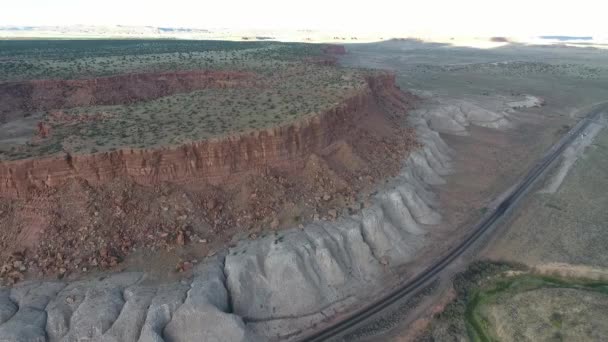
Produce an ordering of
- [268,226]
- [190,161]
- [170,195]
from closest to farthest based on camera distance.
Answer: [170,195], [190,161], [268,226]

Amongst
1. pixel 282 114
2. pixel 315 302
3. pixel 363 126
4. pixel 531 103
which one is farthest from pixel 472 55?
pixel 315 302

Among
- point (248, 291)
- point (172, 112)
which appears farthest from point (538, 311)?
point (172, 112)

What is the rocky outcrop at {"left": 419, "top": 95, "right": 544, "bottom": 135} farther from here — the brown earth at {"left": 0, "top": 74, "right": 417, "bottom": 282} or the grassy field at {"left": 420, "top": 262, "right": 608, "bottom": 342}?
the grassy field at {"left": 420, "top": 262, "right": 608, "bottom": 342}

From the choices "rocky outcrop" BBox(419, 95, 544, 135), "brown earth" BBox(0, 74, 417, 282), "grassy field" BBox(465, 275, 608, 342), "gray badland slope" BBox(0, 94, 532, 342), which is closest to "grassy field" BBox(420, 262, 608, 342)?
"grassy field" BBox(465, 275, 608, 342)

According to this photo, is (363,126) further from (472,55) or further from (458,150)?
(472,55)

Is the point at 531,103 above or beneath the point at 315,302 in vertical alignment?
above

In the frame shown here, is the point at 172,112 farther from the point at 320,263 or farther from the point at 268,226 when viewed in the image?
the point at 320,263

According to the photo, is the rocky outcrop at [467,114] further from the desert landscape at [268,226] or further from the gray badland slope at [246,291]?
the gray badland slope at [246,291]
